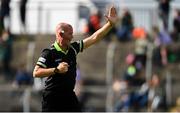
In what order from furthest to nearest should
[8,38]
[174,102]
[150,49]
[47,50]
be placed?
[8,38] < [150,49] < [174,102] < [47,50]

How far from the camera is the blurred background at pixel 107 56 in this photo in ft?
77.2

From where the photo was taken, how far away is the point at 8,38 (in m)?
27.2

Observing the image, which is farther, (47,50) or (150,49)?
(150,49)

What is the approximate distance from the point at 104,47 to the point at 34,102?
342 centimetres

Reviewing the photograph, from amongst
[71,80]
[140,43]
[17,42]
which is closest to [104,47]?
[140,43]

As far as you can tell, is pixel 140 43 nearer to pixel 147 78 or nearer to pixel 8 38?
pixel 147 78

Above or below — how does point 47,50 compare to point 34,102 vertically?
above

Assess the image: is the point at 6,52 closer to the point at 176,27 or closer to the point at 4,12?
the point at 4,12

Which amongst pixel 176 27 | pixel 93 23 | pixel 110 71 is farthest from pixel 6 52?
pixel 176 27

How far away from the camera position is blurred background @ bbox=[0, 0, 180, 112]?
2353 cm

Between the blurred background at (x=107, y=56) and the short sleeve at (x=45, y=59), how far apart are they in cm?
1046

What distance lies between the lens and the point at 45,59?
1223cm

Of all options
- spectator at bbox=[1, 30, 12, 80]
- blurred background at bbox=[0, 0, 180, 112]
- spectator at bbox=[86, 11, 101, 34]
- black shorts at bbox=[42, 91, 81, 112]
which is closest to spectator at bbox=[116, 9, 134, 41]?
blurred background at bbox=[0, 0, 180, 112]

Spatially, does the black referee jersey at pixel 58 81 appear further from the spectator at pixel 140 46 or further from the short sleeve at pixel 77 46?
the spectator at pixel 140 46
